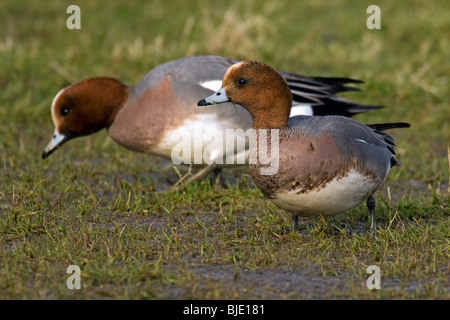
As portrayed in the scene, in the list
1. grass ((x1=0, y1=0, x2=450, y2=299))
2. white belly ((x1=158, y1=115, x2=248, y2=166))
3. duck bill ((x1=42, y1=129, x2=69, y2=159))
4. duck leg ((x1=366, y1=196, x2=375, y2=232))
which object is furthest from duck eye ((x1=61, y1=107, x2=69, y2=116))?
duck leg ((x1=366, y1=196, x2=375, y2=232))

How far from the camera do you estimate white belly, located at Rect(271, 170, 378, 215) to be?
3.66 m

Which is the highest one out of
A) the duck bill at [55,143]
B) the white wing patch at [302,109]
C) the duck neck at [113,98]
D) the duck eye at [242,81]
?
the duck eye at [242,81]

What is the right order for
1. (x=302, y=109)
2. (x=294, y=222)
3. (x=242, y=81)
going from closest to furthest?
1. (x=242, y=81)
2. (x=294, y=222)
3. (x=302, y=109)

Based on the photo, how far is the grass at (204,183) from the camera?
11.3 feet

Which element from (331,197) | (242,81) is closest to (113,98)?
(242,81)

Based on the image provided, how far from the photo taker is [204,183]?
4.89 m

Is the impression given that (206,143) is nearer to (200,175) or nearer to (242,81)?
(200,175)

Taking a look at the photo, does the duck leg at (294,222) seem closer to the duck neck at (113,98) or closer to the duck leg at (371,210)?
the duck leg at (371,210)

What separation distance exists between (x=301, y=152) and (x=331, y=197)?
0.25 m

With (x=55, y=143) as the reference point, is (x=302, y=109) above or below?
above

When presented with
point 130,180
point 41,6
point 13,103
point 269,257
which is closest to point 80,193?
point 130,180

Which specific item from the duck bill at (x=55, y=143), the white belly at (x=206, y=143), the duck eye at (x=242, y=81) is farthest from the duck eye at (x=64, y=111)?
the duck eye at (x=242, y=81)

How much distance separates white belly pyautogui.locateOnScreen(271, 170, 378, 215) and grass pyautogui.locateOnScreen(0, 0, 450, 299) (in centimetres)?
20
